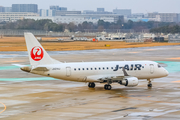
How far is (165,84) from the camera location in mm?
54094

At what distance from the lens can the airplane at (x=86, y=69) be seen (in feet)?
153

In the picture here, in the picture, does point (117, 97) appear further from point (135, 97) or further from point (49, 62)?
point (49, 62)

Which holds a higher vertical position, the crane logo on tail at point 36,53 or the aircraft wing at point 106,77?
the crane logo on tail at point 36,53

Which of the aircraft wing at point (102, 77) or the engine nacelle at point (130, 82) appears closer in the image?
the engine nacelle at point (130, 82)

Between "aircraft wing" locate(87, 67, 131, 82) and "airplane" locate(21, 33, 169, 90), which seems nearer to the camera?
"airplane" locate(21, 33, 169, 90)

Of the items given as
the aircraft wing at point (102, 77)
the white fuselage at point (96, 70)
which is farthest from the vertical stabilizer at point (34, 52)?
the aircraft wing at point (102, 77)

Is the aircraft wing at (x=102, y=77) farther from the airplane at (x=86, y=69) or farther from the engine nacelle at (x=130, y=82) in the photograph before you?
the engine nacelle at (x=130, y=82)

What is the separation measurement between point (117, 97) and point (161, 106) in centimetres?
686

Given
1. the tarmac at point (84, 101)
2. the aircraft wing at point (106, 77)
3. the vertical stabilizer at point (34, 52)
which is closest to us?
the tarmac at point (84, 101)

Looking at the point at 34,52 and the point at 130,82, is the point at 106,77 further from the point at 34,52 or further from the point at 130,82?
the point at 34,52

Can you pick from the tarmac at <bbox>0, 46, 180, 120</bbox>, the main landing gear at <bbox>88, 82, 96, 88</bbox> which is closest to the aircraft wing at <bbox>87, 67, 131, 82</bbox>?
the tarmac at <bbox>0, 46, 180, 120</bbox>

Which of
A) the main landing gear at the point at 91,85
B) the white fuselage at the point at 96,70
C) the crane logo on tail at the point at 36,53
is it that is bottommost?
the main landing gear at the point at 91,85

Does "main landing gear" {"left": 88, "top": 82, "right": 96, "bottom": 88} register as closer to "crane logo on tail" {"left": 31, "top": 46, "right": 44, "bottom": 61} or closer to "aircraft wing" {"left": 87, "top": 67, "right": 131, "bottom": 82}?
"aircraft wing" {"left": 87, "top": 67, "right": 131, "bottom": 82}

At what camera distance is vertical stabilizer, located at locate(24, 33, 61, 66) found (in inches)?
1821
